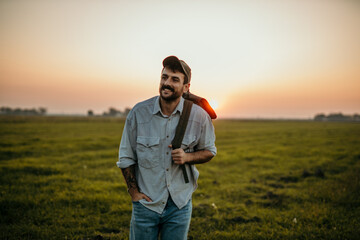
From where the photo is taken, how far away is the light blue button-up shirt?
2.62m

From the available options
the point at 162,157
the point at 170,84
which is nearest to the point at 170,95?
the point at 170,84

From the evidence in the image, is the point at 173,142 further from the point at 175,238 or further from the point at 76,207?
the point at 76,207

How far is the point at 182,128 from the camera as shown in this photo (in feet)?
8.70

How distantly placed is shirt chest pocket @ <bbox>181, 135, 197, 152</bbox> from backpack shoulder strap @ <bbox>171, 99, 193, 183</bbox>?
0.09 metres

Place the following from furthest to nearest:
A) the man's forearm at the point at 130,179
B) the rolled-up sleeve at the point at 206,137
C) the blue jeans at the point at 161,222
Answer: the rolled-up sleeve at the point at 206,137 < the man's forearm at the point at 130,179 < the blue jeans at the point at 161,222

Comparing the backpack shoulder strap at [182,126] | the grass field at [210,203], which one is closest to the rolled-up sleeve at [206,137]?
the backpack shoulder strap at [182,126]

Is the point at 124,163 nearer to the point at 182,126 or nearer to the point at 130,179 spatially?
the point at 130,179

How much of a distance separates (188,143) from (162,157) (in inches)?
14.0

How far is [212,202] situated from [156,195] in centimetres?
541

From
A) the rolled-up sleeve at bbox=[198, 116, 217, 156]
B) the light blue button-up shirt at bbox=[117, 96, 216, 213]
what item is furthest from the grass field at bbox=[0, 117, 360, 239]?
the rolled-up sleeve at bbox=[198, 116, 217, 156]

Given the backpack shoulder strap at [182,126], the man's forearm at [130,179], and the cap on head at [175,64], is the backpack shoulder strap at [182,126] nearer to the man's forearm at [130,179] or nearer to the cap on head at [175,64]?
the cap on head at [175,64]

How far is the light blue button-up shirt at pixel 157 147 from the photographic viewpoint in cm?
262

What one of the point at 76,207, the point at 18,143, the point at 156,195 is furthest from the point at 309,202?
the point at 18,143

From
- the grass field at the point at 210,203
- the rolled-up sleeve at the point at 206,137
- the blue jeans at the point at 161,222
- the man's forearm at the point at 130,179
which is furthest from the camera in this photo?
the grass field at the point at 210,203
